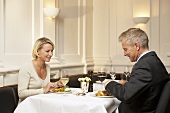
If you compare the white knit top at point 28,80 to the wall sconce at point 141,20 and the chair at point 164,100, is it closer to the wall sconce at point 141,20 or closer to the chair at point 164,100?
the chair at point 164,100

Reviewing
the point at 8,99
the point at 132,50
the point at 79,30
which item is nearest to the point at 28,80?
the point at 8,99

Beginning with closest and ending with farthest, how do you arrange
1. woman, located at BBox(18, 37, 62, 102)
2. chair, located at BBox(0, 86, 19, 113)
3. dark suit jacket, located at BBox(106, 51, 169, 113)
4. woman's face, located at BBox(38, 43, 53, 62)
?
dark suit jacket, located at BBox(106, 51, 169, 113) < chair, located at BBox(0, 86, 19, 113) < woman, located at BBox(18, 37, 62, 102) < woman's face, located at BBox(38, 43, 53, 62)

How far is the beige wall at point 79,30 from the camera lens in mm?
3951

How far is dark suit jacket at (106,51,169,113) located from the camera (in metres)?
2.37

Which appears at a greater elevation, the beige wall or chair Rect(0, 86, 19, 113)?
the beige wall

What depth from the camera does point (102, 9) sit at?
598cm

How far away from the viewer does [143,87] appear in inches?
93.1

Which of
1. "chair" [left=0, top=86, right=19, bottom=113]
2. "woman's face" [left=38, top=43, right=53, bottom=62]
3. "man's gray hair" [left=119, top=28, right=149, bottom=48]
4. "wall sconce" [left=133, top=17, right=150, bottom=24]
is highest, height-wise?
"wall sconce" [left=133, top=17, right=150, bottom=24]

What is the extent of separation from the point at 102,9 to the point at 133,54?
11.4 ft

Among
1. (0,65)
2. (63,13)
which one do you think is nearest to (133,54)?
(0,65)

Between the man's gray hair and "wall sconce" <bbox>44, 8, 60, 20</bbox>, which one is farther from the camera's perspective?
"wall sconce" <bbox>44, 8, 60, 20</bbox>

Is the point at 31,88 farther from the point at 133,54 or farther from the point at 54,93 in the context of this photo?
the point at 133,54

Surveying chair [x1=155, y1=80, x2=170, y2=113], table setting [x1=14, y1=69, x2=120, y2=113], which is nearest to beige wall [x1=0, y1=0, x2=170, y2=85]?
table setting [x1=14, y1=69, x2=120, y2=113]

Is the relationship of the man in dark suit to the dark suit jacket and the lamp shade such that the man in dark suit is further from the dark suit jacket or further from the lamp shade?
the lamp shade
